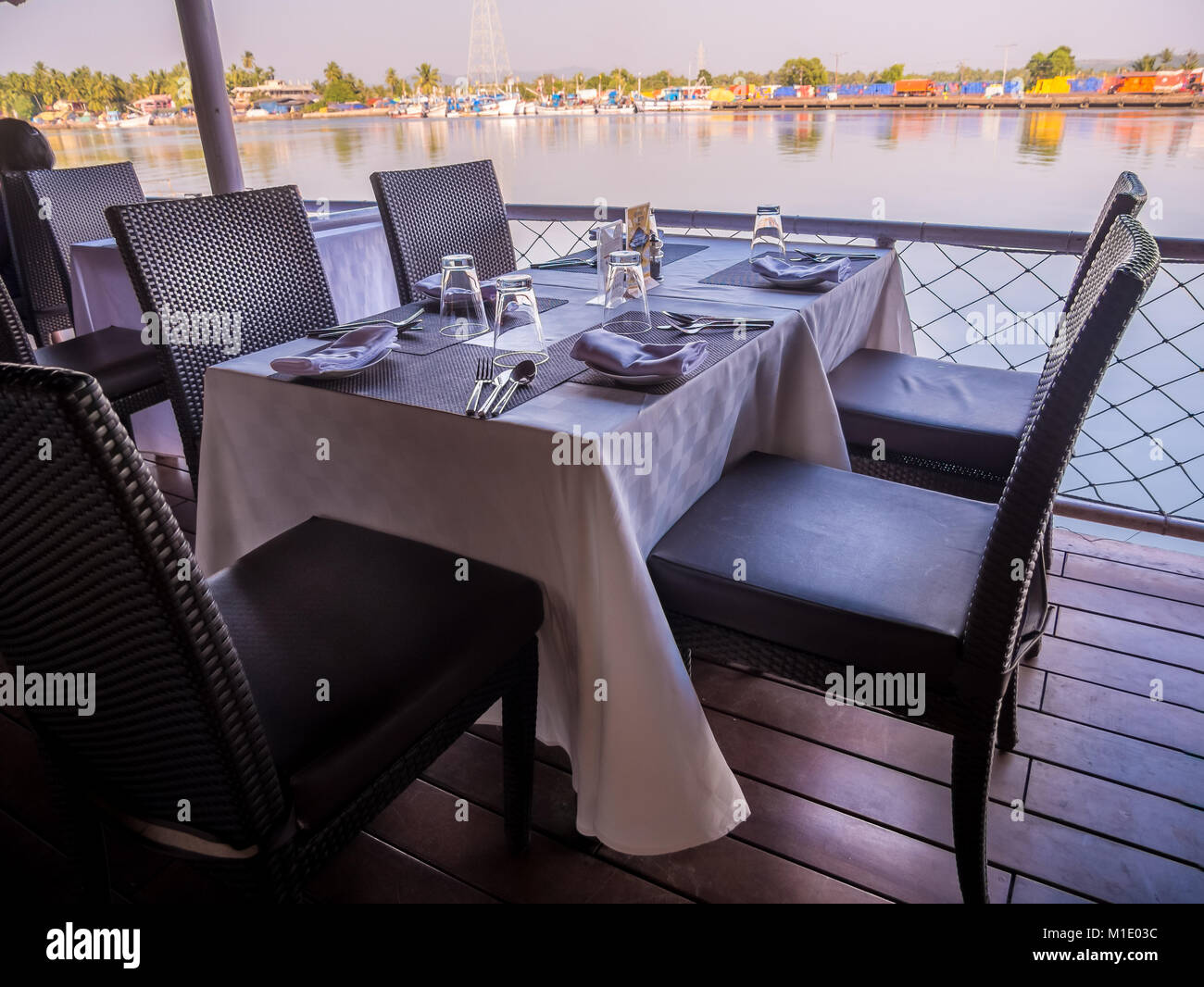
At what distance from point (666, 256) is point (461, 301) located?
3.03 ft

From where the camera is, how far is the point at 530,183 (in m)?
3.04

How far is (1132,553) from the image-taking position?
214 cm

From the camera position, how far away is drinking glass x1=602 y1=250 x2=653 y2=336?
1457 millimetres

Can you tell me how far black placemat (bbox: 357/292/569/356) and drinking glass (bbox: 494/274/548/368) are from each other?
0.07 metres

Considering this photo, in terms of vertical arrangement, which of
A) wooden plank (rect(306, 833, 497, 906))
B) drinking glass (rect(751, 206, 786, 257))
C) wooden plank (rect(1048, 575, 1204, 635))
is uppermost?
drinking glass (rect(751, 206, 786, 257))

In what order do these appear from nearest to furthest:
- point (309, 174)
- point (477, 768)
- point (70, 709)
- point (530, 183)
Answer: point (70, 709), point (477, 768), point (530, 183), point (309, 174)

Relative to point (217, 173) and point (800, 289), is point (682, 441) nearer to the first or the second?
point (800, 289)

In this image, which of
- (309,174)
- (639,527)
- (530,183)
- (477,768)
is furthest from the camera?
(309,174)

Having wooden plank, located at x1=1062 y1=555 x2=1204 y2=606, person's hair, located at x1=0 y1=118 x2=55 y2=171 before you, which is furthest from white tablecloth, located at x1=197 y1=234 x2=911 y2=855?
person's hair, located at x1=0 y1=118 x2=55 y2=171

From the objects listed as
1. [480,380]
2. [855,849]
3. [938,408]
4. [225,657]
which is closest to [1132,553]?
[938,408]

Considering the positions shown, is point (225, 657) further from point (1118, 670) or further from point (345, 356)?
point (1118, 670)

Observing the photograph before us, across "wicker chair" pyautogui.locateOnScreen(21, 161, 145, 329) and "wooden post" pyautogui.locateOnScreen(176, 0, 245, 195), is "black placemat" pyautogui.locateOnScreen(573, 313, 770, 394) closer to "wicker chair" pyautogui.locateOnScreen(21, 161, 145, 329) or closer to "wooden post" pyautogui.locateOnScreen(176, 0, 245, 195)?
"wicker chair" pyautogui.locateOnScreen(21, 161, 145, 329)
